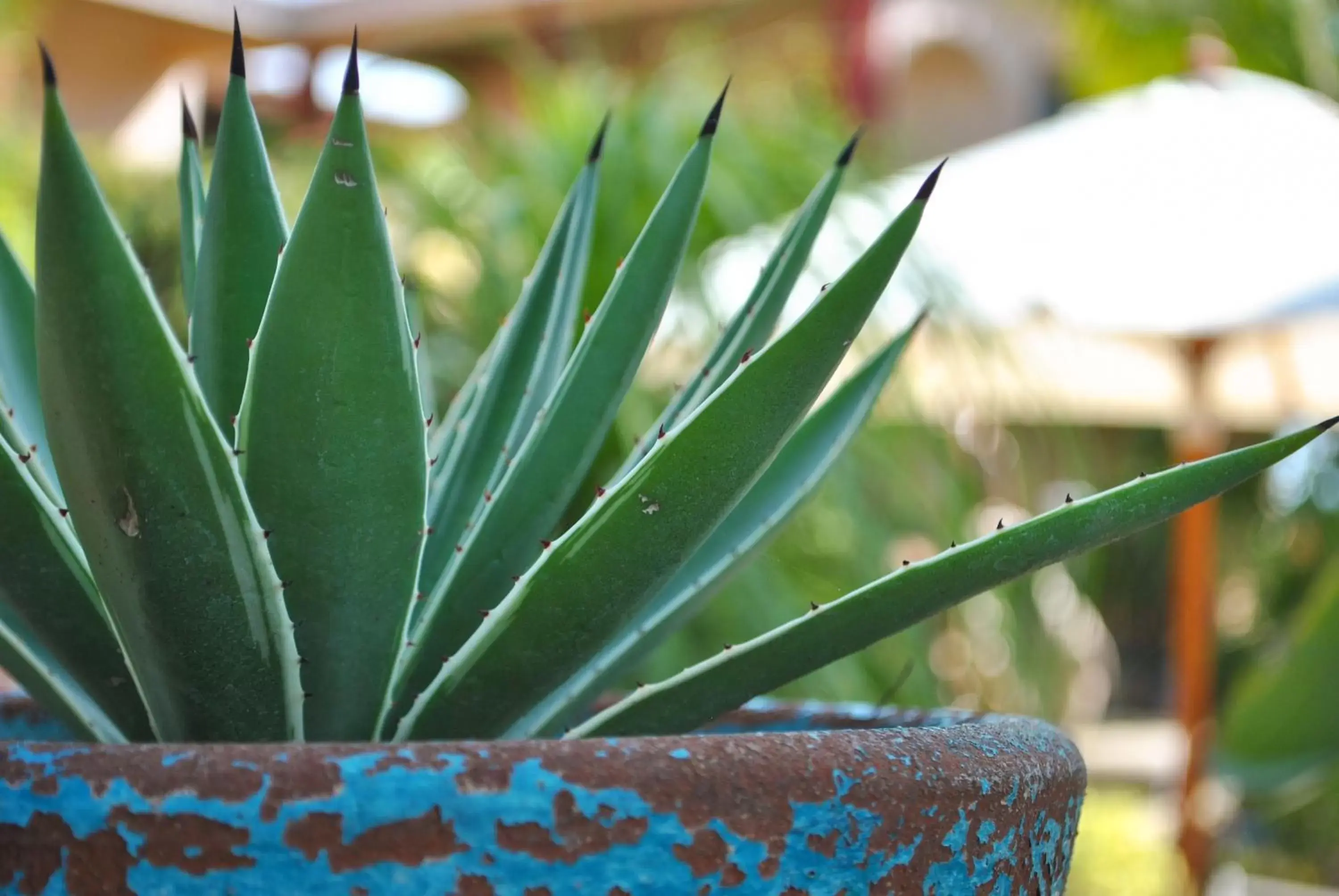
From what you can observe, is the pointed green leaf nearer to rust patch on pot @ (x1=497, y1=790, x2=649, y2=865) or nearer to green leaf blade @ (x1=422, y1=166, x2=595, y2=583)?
green leaf blade @ (x1=422, y1=166, x2=595, y2=583)

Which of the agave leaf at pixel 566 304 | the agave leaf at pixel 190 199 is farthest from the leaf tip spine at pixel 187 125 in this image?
the agave leaf at pixel 566 304

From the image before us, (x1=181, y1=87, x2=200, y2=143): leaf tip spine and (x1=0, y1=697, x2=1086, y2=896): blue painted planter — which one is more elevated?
(x1=181, y1=87, x2=200, y2=143): leaf tip spine

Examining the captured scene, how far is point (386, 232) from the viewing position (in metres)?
0.50

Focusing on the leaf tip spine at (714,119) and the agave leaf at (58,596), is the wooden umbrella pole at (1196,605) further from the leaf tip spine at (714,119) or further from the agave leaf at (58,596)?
the agave leaf at (58,596)

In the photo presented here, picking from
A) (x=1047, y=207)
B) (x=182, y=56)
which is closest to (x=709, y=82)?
(x=1047, y=207)

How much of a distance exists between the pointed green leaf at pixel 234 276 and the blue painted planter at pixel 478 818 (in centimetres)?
26

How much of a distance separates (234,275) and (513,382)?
0.21m

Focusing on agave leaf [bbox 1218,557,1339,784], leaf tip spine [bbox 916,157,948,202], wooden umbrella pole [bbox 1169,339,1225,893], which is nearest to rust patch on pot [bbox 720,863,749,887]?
leaf tip spine [bbox 916,157,948,202]

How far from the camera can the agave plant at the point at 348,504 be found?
0.48 m

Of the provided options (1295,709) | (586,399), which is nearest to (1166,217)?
(1295,709)

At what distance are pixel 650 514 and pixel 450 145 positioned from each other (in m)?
2.35

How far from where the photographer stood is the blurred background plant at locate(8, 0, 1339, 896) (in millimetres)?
2244

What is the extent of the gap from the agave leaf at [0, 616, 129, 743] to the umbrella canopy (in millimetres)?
2275

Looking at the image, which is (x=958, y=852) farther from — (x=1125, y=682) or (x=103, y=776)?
(x=1125, y=682)
